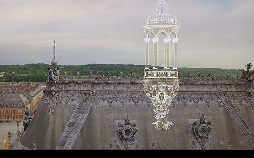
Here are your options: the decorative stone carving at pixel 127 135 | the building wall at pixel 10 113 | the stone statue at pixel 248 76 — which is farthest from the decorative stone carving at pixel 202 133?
the building wall at pixel 10 113

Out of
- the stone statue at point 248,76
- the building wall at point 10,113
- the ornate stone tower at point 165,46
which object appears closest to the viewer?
the ornate stone tower at point 165,46

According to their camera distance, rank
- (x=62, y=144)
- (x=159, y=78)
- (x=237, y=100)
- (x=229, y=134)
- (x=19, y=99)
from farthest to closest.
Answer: (x=19, y=99)
(x=237, y=100)
(x=229, y=134)
(x=62, y=144)
(x=159, y=78)

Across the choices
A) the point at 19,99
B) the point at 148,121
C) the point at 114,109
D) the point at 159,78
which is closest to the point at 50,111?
the point at 114,109

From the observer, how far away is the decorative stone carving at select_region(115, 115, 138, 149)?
23.1 m

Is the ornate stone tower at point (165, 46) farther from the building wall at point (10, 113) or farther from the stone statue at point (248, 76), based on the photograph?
the building wall at point (10, 113)

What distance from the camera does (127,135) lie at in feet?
76.1

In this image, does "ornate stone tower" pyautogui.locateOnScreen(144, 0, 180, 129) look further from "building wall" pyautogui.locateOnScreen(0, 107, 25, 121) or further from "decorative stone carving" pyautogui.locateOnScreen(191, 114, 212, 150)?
"building wall" pyautogui.locateOnScreen(0, 107, 25, 121)

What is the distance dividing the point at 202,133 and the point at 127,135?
4.60 metres

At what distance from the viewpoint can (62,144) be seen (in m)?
22.8

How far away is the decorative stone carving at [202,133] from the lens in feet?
77.4

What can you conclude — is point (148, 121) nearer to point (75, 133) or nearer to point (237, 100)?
point (75, 133)

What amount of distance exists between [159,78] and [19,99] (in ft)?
269

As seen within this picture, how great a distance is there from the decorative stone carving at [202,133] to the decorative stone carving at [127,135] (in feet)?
12.1

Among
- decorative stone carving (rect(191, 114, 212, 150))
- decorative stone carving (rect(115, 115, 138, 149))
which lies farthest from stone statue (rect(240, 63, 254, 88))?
decorative stone carving (rect(115, 115, 138, 149))
